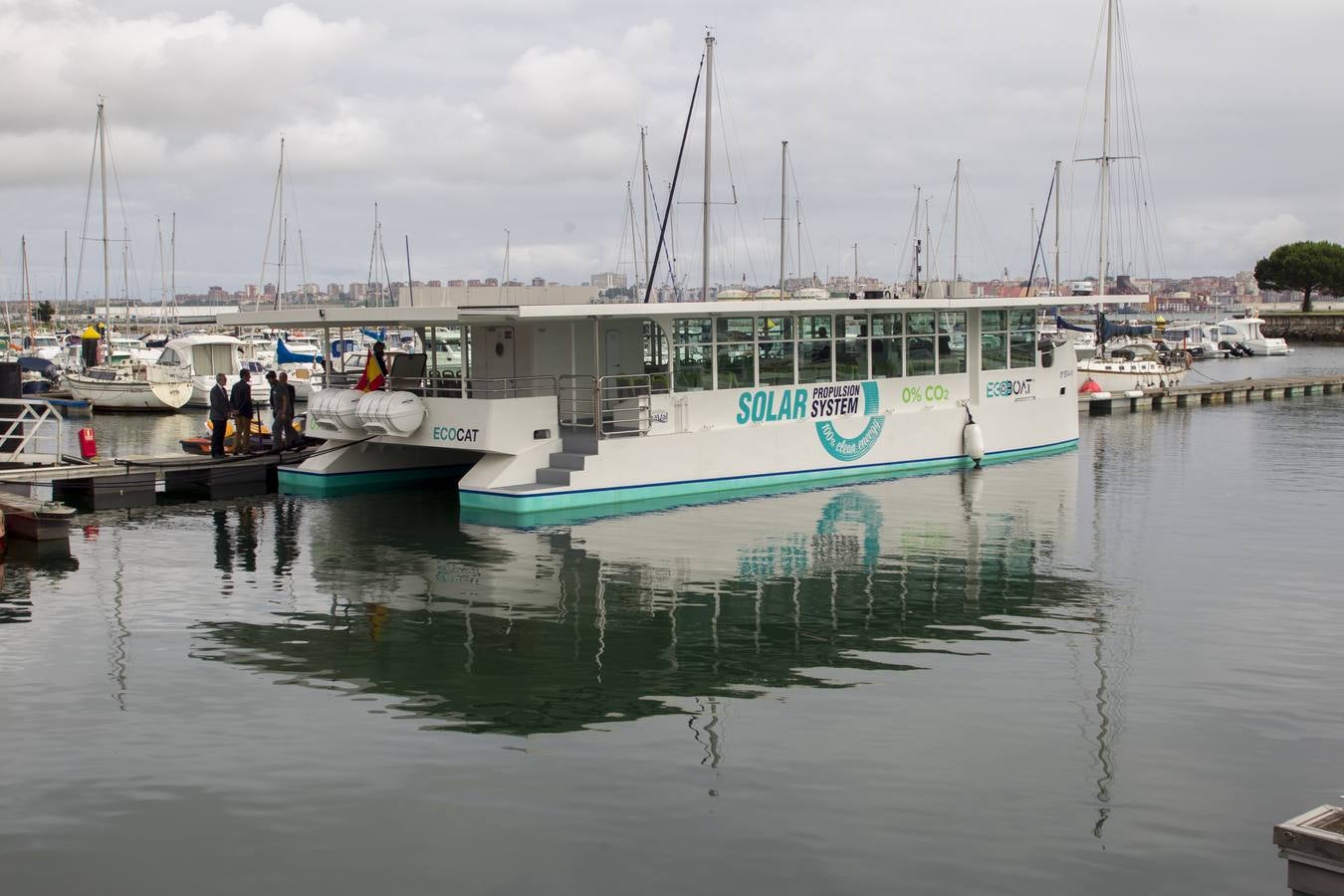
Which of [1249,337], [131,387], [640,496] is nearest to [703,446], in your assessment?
[640,496]

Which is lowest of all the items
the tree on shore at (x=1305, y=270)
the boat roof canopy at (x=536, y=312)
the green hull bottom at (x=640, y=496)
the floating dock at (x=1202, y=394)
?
the green hull bottom at (x=640, y=496)

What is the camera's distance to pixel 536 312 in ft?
69.1

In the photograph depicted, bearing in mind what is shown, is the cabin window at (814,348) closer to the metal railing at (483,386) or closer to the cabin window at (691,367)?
the cabin window at (691,367)

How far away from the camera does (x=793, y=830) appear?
898 centimetres

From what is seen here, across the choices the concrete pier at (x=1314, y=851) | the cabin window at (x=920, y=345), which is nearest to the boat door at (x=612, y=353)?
the cabin window at (x=920, y=345)

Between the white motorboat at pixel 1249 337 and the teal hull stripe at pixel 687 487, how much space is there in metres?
68.2

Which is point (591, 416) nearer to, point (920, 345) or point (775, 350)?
point (775, 350)

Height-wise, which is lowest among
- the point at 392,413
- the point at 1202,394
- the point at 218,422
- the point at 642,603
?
the point at 642,603

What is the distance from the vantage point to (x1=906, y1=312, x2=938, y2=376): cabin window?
28.1 meters

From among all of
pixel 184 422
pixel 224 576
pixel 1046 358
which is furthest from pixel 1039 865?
pixel 184 422

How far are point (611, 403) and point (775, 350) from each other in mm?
3897

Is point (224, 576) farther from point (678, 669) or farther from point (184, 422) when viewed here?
point (184, 422)

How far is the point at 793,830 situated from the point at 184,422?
38320 mm

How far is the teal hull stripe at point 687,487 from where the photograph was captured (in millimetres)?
Result: 21922
